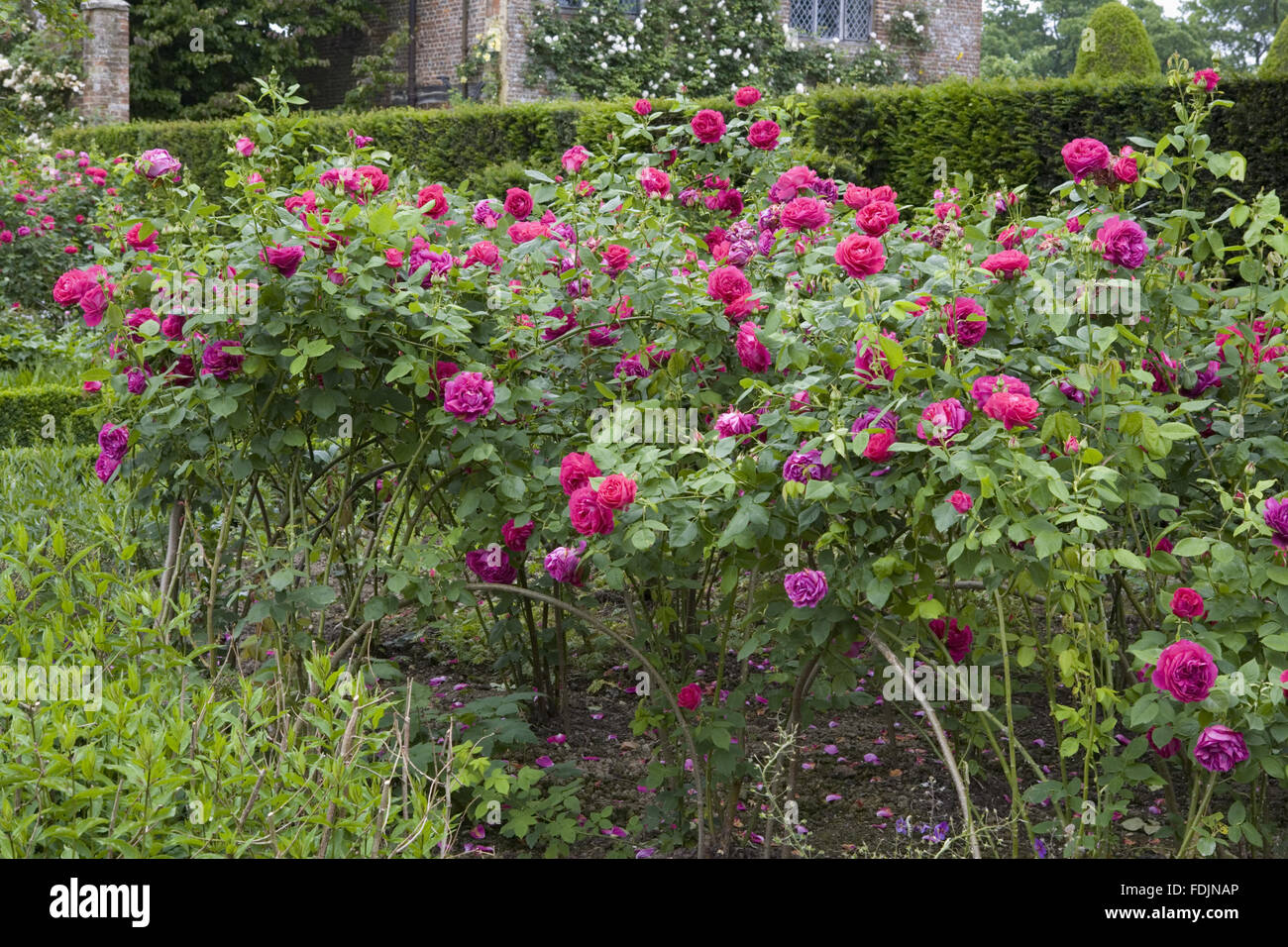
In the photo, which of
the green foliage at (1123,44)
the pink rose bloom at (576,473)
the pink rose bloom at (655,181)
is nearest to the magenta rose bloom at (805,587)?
the pink rose bloom at (576,473)

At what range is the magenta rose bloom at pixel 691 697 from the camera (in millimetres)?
2623

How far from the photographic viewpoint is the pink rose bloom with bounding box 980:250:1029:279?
2.36 m

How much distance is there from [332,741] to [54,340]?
7.12 metres

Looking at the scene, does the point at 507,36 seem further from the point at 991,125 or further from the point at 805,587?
the point at 805,587

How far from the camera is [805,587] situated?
85.0 inches

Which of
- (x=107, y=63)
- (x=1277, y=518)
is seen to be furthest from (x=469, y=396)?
(x=107, y=63)

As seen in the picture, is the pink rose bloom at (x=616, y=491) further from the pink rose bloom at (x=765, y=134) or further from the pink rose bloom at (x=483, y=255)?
the pink rose bloom at (x=765, y=134)

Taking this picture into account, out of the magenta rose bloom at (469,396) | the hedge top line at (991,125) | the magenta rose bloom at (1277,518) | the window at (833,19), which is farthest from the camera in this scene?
the window at (833,19)

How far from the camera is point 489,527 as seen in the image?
2.81m

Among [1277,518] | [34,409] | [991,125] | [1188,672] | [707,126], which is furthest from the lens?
[991,125]

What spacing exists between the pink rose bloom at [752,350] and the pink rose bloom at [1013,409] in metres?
0.66

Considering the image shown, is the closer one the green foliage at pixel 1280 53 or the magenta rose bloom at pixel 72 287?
Answer: the magenta rose bloom at pixel 72 287

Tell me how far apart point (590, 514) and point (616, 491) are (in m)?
0.07
